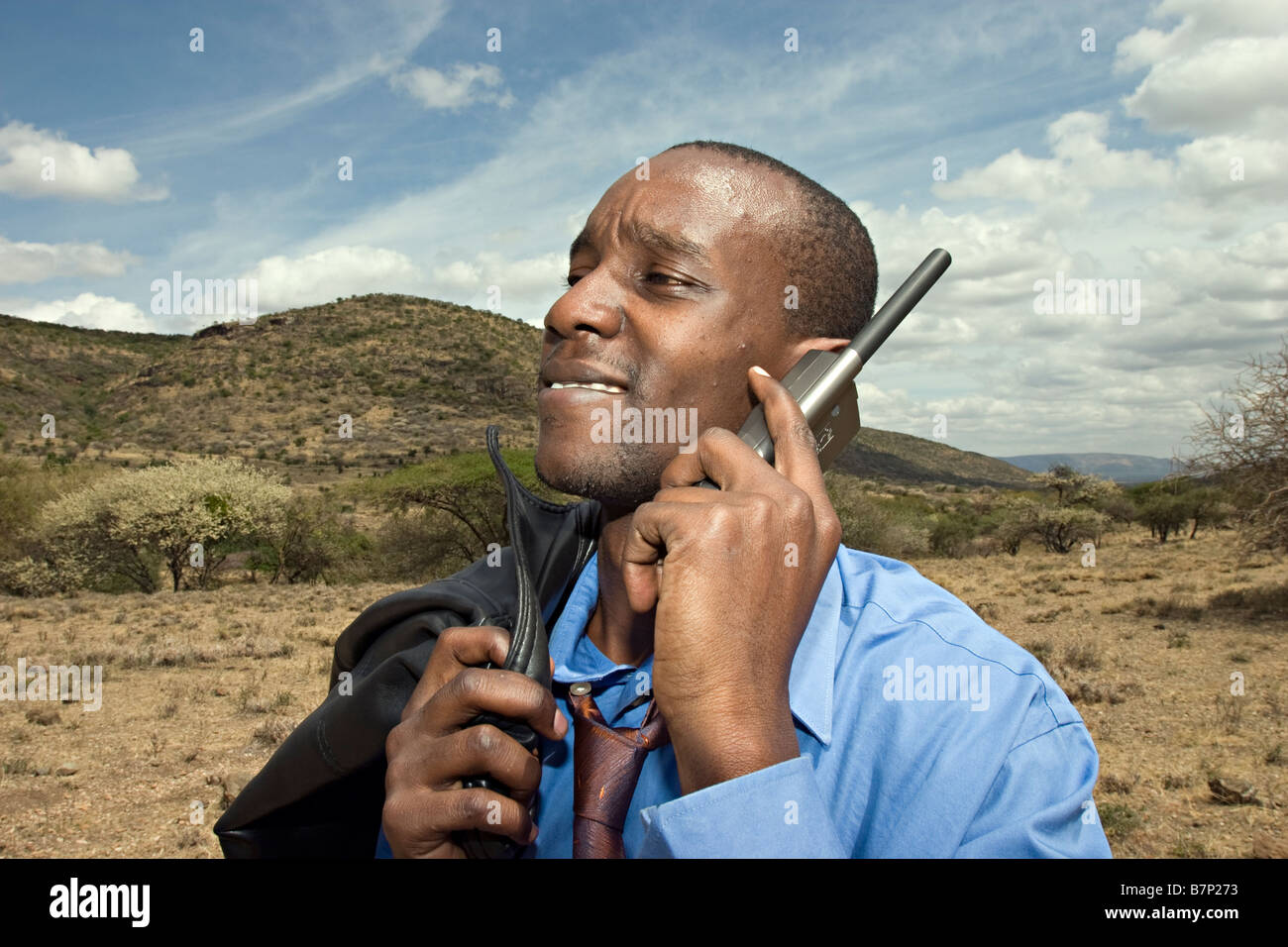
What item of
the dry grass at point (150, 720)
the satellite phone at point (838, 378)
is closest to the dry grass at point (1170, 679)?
the satellite phone at point (838, 378)

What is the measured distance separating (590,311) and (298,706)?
13030mm

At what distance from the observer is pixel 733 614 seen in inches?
50.9

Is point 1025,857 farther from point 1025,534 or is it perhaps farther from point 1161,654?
point 1025,534

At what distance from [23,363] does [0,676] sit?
8580cm

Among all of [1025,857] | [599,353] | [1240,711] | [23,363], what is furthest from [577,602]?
[23,363]

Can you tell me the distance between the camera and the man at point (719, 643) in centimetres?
129

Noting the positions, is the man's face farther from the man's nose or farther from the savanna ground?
the savanna ground

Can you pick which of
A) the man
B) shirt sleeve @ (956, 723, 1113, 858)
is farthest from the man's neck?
shirt sleeve @ (956, 723, 1113, 858)

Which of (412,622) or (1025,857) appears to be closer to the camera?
(1025,857)

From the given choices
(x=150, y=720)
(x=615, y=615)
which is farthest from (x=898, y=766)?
(x=150, y=720)

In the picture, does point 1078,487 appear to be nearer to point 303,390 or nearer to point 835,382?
point 835,382

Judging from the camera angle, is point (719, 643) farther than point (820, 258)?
A: No

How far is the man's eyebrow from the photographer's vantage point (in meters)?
2.02

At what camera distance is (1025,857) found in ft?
4.43
